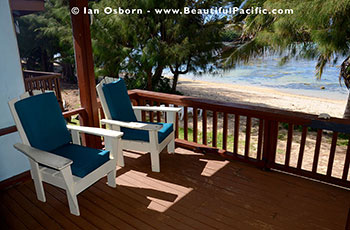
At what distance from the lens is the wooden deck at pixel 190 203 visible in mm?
1971

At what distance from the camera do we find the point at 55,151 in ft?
7.37

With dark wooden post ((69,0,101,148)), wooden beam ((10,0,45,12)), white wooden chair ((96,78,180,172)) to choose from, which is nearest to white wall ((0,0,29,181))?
dark wooden post ((69,0,101,148))

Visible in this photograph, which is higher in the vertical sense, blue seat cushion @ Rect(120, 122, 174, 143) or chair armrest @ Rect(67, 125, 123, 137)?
chair armrest @ Rect(67, 125, 123, 137)

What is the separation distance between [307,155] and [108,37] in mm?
5917

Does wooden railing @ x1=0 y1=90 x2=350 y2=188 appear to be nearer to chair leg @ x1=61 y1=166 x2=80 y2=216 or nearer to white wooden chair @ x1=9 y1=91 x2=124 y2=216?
white wooden chair @ x1=9 y1=91 x2=124 y2=216

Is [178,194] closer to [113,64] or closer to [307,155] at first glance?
[307,155]

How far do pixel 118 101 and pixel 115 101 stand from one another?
0.05 metres

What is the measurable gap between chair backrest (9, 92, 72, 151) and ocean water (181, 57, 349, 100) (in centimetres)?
963

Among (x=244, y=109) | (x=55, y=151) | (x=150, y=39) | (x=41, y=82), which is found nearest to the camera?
(x=55, y=151)

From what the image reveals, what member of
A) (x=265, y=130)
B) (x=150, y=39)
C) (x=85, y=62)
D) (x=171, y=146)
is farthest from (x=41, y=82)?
(x=265, y=130)

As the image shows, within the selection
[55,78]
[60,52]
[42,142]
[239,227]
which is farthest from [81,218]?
[60,52]

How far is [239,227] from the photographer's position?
192 centimetres

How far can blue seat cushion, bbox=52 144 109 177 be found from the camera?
6.52ft

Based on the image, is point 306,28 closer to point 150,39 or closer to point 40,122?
point 150,39
